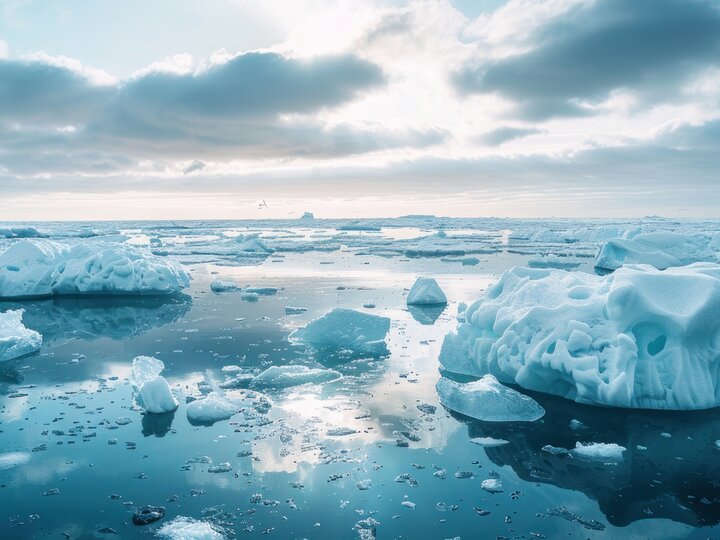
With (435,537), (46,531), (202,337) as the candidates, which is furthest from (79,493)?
(202,337)

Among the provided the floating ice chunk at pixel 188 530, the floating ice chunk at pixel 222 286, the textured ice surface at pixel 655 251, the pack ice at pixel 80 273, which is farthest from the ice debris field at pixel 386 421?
the textured ice surface at pixel 655 251

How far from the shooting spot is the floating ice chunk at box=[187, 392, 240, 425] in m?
6.84

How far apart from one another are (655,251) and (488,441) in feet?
74.0

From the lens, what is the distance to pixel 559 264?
24.9 metres

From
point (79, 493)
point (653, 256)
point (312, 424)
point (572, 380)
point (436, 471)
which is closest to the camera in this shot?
point (79, 493)

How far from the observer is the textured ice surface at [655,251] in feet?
80.5

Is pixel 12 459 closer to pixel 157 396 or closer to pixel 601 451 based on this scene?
pixel 157 396

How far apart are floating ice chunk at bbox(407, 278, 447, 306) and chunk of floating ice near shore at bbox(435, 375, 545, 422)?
763 cm

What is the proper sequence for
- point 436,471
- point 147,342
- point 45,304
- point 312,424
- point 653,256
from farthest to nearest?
point 653,256
point 45,304
point 147,342
point 312,424
point 436,471

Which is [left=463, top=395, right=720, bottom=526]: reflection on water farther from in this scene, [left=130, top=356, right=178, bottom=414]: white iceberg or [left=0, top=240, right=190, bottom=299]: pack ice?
[left=0, top=240, right=190, bottom=299]: pack ice

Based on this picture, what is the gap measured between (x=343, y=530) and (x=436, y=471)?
1412mm

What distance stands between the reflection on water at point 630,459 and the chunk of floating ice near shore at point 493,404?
0.13 metres

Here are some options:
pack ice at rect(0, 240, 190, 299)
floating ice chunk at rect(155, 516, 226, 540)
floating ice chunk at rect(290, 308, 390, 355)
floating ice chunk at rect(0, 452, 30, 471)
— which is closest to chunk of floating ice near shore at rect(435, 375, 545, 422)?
floating ice chunk at rect(290, 308, 390, 355)

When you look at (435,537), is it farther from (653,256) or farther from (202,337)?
(653,256)
